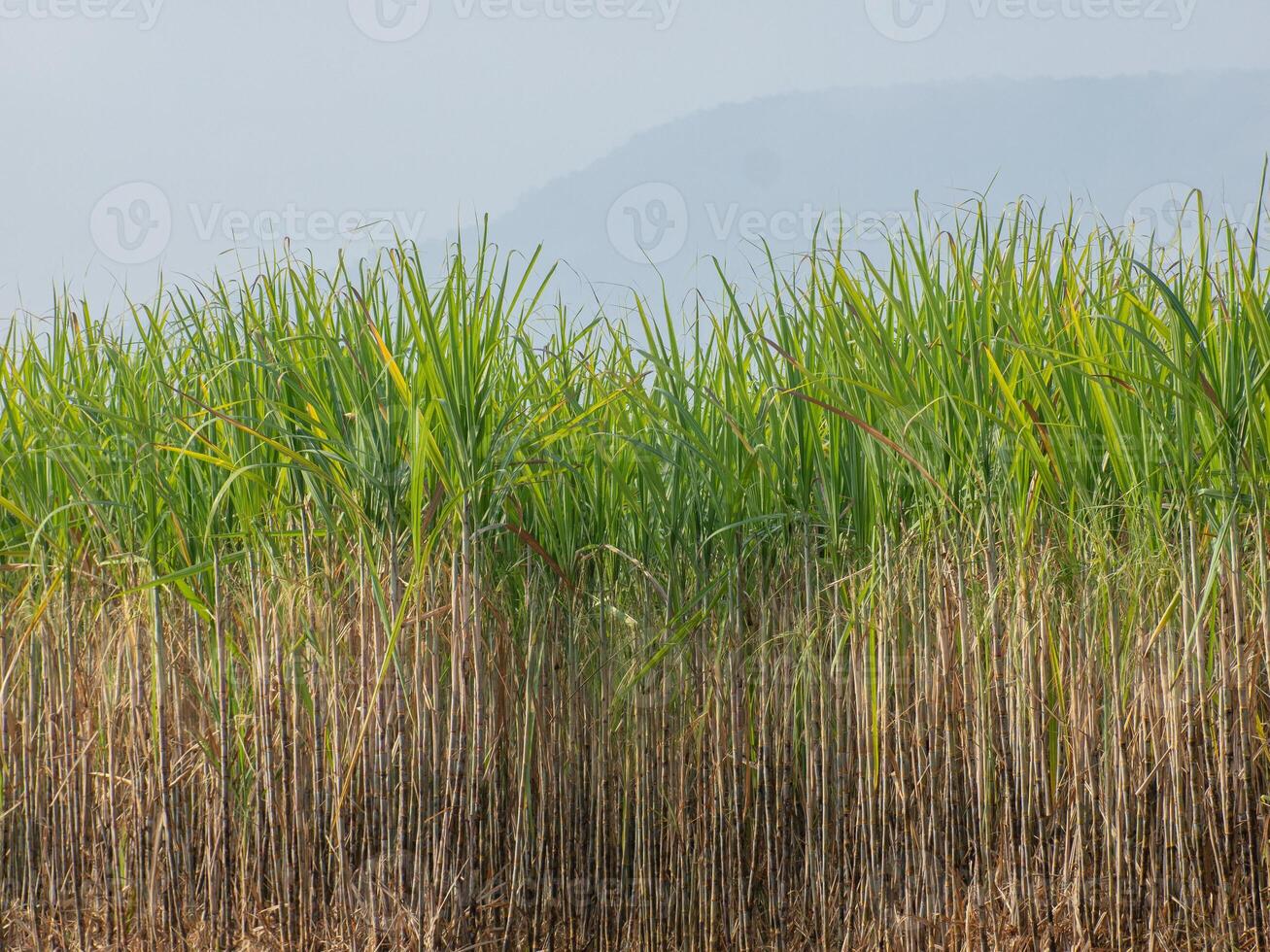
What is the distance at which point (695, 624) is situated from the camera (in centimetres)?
205

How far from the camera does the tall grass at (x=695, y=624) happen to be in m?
1.83

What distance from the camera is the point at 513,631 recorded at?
212 cm

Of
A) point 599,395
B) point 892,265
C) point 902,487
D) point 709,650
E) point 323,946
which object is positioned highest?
point 892,265

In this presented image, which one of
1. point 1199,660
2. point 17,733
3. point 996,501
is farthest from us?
point 17,733

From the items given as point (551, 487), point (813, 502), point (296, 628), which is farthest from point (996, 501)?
Result: point (296, 628)

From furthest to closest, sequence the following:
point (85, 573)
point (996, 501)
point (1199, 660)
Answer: point (85, 573), point (996, 501), point (1199, 660)

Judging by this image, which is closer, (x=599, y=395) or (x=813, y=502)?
(x=813, y=502)

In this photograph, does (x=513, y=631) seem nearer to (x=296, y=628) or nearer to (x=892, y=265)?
(x=296, y=628)

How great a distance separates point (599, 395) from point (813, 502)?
0.59 m

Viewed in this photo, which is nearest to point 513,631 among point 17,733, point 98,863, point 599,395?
point 599,395

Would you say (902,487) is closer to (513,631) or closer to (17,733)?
(513,631)

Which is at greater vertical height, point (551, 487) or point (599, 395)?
point (599, 395)

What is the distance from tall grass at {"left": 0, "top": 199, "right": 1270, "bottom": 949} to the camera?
183 cm

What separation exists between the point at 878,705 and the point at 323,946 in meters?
1.14
